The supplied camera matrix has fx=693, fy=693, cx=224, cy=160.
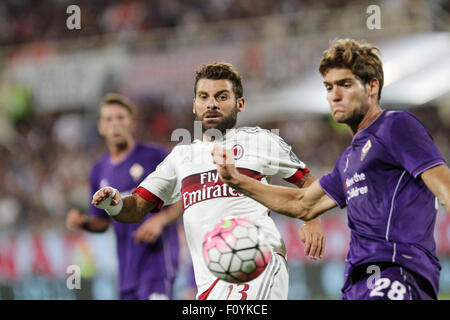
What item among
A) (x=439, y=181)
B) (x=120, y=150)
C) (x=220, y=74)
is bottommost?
(x=439, y=181)

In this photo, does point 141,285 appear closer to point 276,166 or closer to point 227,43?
point 276,166

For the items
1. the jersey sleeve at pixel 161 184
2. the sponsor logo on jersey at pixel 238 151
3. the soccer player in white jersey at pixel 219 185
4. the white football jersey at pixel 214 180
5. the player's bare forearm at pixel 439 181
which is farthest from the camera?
the jersey sleeve at pixel 161 184

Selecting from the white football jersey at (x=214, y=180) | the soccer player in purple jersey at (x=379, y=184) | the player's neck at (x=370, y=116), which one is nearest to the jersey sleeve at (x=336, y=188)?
the soccer player in purple jersey at (x=379, y=184)

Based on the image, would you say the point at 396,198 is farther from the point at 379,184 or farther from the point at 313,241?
the point at 313,241

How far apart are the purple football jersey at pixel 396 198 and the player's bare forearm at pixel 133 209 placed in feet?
6.04

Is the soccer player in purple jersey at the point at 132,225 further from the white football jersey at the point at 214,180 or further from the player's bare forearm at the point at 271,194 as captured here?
the player's bare forearm at the point at 271,194

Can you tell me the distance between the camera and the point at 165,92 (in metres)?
17.3

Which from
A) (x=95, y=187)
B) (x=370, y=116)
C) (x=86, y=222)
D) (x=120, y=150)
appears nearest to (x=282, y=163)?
(x=370, y=116)

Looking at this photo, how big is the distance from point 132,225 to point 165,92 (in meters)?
10.2

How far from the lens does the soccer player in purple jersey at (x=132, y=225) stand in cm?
720

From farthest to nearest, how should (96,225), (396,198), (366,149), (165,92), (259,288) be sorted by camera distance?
(165,92) < (96,225) < (259,288) < (366,149) < (396,198)

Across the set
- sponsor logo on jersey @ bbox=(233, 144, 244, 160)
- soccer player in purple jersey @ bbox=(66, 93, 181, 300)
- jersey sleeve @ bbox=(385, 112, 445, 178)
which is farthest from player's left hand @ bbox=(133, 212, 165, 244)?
jersey sleeve @ bbox=(385, 112, 445, 178)

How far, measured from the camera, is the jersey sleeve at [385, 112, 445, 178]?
12.6ft
